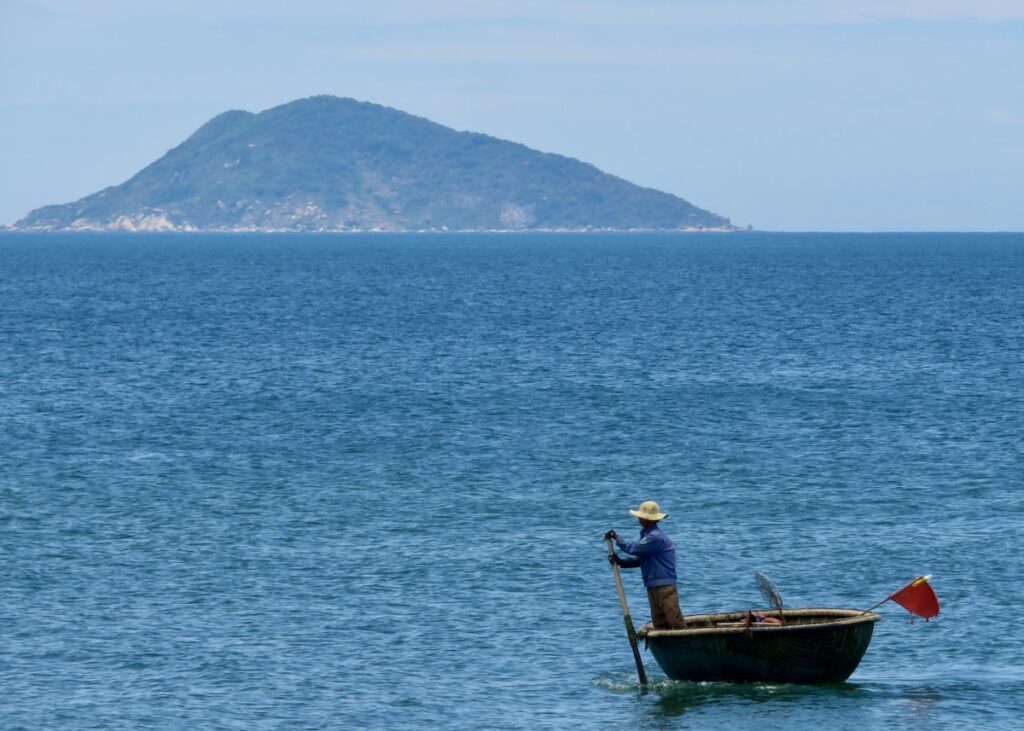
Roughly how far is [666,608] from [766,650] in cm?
170

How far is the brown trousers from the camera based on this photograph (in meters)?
24.3

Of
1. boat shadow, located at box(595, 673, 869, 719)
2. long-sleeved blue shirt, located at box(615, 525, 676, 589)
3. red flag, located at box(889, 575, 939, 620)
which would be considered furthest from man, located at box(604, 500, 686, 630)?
red flag, located at box(889, 575, 939, 620)

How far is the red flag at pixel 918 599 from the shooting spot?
2402 centimetres

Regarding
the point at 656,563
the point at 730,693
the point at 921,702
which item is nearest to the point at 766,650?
the point at 730,693

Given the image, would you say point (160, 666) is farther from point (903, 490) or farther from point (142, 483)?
point (903, 490)

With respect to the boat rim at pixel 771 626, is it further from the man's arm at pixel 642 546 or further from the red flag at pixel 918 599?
the man's arm at pixel 642 546

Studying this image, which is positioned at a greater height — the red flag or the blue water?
the red flag

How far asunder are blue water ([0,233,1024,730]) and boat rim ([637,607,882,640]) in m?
0.98

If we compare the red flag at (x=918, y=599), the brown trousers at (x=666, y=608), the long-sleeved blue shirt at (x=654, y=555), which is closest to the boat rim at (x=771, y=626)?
the brown trousers at (x=666, y=608)

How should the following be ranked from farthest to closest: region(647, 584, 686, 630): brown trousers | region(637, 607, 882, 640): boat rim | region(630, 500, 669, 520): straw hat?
1. region(647, 584, 686, 630): brown trousers
2. region(630, 500, 669, 520): straw hat
3. region(637, 607, 882, 640): boat rim

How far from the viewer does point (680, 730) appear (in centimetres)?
2227

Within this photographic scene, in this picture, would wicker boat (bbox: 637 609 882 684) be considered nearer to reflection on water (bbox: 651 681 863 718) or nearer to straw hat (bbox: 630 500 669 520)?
reflection on water (bbox: 651 681 863 718)

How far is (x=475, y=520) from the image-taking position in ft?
119

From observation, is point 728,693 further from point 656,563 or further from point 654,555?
point 654,555
